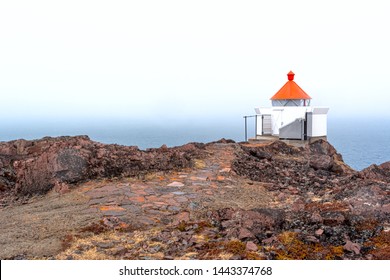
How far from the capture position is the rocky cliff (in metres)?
5.53

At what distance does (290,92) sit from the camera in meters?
23.5

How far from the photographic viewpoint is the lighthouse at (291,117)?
73.5 ft

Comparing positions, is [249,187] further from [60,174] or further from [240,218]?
[60,174]

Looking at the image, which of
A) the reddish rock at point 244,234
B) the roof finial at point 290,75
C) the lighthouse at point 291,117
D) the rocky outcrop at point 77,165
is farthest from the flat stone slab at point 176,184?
the roof finial at point 290,75

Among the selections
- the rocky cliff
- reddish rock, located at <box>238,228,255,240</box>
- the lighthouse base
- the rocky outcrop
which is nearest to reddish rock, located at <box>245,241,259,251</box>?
the rocky cliff

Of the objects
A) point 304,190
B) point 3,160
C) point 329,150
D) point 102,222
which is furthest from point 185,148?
point 329,150

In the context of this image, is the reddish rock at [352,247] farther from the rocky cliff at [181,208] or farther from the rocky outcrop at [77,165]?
the rocky outcrop at [77,165]

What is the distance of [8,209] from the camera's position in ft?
28.8

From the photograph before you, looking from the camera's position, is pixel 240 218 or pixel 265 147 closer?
pixel 240 218

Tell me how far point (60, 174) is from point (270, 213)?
5.81 meters

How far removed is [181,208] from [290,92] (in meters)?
17.3

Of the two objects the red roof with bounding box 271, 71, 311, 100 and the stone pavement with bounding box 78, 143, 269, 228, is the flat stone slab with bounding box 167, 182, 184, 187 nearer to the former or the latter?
the stone pavement with bounding box 78, 143, 269, 228

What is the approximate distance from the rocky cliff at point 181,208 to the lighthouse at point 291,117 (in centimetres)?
849

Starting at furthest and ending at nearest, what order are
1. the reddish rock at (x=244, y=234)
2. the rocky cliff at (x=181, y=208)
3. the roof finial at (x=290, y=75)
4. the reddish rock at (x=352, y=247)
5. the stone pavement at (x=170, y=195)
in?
the roof finial at (x=290, y=75)
the stone pavement at (x=170, y=195)
the reddish rock at (x=244, y=234)
the rocky cliff at (x=181, y=208)
the reddish rock at (x=352, y=247)
